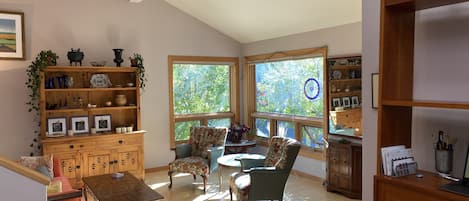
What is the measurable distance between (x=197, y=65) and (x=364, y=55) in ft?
15.5

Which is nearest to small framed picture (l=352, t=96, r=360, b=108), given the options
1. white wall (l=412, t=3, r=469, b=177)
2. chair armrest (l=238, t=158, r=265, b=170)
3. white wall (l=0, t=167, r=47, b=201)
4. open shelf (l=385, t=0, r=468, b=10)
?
chair armrest (l=238, t=158, r=265, b=170)

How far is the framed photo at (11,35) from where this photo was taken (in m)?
5.11

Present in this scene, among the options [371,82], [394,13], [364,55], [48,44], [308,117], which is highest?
[48,44]

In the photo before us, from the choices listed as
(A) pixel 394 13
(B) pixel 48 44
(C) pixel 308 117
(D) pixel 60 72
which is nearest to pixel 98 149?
(D) pixel 60 72

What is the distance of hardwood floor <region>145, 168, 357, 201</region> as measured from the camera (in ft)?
15.8

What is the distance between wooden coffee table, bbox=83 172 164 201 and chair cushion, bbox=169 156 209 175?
93cm

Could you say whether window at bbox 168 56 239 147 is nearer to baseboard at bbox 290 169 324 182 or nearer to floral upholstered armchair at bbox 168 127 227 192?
floral upholstered armchair at bbox 168 127 227 192

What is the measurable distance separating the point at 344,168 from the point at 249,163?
4.27 feet

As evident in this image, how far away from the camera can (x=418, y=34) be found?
1.94 m

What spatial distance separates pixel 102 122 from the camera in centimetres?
576

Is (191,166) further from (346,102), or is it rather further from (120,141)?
(346,102)

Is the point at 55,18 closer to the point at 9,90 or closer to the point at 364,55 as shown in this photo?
the point at 9,90

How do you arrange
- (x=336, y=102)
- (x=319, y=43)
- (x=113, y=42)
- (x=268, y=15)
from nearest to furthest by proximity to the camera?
(x=336, y=102)
(x=319, y=43)
(x=268, y=15)
(x=113, y=42)

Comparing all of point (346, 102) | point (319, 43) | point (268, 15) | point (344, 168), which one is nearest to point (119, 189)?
point (344, 168)
